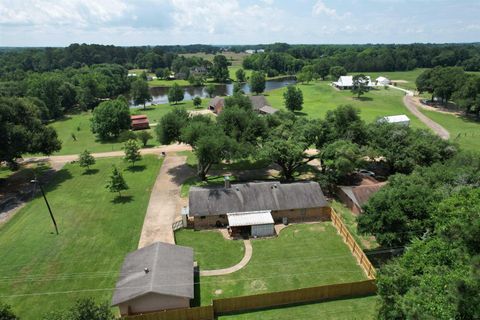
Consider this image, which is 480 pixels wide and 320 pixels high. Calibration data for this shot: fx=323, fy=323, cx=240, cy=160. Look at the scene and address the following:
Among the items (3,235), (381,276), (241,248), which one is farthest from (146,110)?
(381,276)

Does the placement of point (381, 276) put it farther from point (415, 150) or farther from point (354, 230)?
point (415, 150)

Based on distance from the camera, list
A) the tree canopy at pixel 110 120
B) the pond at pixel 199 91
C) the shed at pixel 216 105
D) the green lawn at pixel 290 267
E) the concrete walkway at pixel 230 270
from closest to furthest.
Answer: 1. the green lawn at pixel 290 267
2. the concrete walkway at pixel 230 270
3. the tree canopy at pixel 110 120
4. the shed at pixel 216 105
5. the pond at pixel 199 91

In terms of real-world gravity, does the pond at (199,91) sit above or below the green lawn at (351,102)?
below

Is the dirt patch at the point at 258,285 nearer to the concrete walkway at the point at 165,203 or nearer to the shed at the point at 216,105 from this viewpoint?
the concrete walkway at the point at 165,203

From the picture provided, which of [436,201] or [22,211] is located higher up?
[436,201]

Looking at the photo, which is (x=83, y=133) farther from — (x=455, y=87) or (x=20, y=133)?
(x=455, y=87)

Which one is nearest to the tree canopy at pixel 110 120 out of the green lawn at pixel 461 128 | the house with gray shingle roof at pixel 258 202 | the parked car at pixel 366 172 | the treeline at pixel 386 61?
the house with gray shingle roof at pixel 258 202

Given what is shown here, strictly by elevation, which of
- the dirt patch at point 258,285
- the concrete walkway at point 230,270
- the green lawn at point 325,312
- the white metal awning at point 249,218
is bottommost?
the concrete walkway at point 230,270
